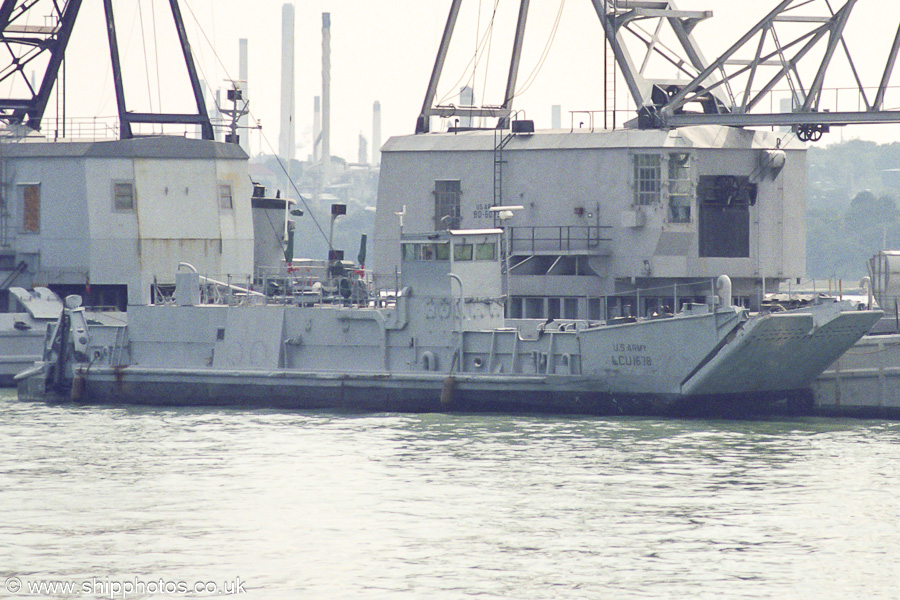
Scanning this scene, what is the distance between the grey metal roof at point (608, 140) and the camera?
41.0 m

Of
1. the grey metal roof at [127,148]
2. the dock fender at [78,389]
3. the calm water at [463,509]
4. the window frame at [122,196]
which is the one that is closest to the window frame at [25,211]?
the grey metal roof at [127,148]

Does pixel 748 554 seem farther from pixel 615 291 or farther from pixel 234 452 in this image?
pixel 615 291

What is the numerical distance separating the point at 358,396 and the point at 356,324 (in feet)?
6.69

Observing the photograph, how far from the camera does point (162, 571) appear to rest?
2059cm

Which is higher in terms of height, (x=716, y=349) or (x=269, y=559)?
(x=716, y=349)

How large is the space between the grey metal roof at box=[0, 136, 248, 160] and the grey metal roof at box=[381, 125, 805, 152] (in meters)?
7.12

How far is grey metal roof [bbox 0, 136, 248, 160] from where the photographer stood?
47000 mm

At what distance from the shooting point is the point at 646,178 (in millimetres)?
40656

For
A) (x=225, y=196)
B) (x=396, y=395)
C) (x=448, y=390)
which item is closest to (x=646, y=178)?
(x=448, y=390)

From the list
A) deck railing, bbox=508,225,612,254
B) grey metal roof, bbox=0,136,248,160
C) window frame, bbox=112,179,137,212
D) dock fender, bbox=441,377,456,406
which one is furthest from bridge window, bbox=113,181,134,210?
dock fender, bbox=441,377,456,406

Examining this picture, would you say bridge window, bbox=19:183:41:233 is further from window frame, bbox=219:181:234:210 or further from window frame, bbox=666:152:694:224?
window frame, bbox=666:152:694:224

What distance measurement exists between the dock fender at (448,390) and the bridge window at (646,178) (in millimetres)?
8250

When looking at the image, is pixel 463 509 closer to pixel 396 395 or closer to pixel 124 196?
pixel 396 395

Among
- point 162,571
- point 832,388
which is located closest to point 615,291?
point 832,388
